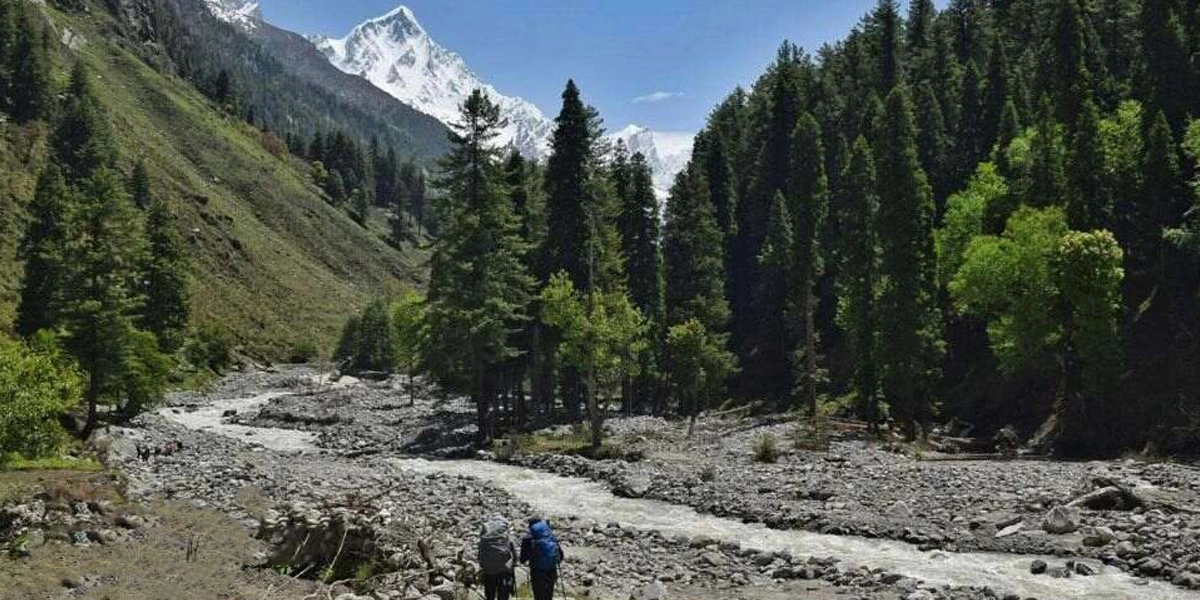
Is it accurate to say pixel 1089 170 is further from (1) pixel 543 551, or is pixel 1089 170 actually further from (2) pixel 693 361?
(1) pixel 543 551

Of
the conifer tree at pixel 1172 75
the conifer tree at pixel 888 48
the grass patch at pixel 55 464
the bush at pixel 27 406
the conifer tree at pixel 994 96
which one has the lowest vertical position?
the grass patch at pixel 55 464

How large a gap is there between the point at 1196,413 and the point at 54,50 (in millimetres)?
186041

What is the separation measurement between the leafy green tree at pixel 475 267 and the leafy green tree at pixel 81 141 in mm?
84698

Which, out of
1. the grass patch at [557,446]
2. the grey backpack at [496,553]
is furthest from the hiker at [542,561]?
the grass patch at [557,446]

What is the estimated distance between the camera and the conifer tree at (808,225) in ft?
191

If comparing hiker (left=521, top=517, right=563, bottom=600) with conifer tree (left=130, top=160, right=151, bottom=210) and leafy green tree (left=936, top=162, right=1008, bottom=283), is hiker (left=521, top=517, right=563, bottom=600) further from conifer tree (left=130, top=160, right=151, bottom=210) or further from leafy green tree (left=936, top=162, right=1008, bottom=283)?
conifer tree (left=130, top=160, right=151, bottom=210)

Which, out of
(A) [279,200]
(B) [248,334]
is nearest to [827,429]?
(B) [248,334]

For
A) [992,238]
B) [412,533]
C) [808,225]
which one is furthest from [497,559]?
[808,225]

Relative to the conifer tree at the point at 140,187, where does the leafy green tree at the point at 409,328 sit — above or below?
below

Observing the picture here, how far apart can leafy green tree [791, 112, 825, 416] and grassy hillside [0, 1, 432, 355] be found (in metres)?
70.6

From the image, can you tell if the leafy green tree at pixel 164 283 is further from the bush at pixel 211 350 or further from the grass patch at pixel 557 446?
the grass patch at pixel 557 446

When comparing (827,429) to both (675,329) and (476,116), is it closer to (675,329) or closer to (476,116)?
(675,329)

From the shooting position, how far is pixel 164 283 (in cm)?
6988

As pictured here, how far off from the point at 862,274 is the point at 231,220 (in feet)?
414
